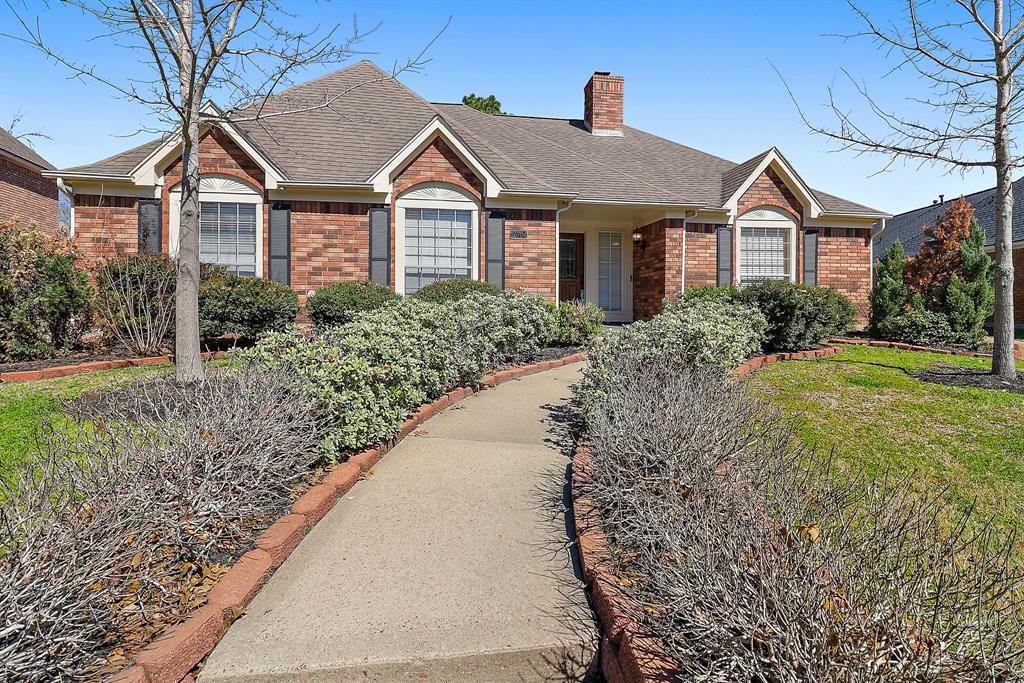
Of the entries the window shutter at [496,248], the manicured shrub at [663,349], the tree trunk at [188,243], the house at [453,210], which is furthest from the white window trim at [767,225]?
the tree trunk at [188,243]

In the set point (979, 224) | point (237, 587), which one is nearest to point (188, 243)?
point (237, 587)

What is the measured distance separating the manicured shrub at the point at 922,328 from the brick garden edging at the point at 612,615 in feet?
35.4

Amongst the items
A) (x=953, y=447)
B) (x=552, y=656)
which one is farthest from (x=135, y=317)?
(x=953, y=447)

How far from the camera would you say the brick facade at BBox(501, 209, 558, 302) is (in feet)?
45.8

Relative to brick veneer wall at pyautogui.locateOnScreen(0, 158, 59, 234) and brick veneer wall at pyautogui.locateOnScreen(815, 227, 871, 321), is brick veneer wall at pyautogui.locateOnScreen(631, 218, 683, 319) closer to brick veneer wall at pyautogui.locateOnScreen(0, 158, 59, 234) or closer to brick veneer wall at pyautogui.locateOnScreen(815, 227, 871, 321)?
brick veneer wall at pyautogui.locateOnScreen(815, 227, 871, 321)

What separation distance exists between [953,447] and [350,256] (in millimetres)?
11196

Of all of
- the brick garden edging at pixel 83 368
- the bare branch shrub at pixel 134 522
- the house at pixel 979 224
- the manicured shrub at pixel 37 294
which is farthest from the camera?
the house at pixel 979 224

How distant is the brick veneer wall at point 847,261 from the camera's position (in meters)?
16.2

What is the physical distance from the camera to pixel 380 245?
13422 mm

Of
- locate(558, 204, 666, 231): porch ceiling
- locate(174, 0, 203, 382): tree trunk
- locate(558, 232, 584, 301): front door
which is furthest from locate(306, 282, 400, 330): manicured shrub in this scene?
locate(558, 232, 584, 301): front door

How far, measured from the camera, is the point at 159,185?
41.8 feet

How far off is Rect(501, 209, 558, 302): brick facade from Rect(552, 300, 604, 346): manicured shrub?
2.47 m

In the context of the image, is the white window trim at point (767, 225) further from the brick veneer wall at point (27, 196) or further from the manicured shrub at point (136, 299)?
the brick veneer wall at point (27, 196)

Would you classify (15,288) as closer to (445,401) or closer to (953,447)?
(445,401)
